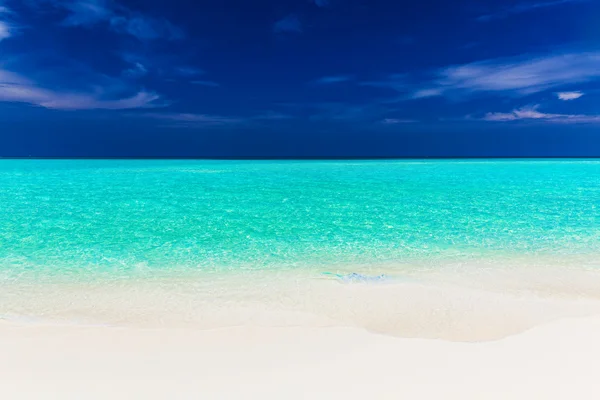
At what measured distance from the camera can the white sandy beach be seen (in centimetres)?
304

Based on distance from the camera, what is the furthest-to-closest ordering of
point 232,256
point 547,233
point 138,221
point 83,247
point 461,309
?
point 138,221, point 547,233, point 83,247, point 232,256, point 461,309

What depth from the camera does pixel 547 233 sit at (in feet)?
32.2

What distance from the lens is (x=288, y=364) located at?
3457 mm

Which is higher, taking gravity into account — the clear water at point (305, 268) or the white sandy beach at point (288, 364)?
the white sandy beach at point (288, 364)

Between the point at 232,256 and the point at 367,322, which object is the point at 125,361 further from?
the point at 232,256

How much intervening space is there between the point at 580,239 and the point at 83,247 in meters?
12.4

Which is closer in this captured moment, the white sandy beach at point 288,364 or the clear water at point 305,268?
the white sandy beach at point 288,364

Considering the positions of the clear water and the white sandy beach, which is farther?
the clear water

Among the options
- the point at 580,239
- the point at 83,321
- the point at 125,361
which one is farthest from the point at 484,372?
the point at 580,239

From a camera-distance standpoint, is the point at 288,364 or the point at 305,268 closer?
the point at 288,364

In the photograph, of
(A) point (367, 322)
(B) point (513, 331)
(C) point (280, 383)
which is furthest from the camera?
(A) point (367, 322)

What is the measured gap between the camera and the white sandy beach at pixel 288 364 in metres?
3.04

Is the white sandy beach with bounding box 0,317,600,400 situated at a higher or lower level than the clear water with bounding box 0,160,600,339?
higher

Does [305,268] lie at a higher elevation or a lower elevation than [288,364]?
lower
